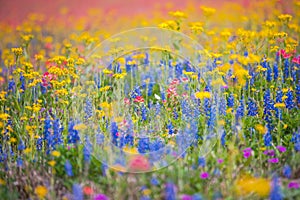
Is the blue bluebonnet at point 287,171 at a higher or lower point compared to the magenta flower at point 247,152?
lower

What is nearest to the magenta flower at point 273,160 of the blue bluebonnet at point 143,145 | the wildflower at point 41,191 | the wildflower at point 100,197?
the blue bluebonnet at point 143,145

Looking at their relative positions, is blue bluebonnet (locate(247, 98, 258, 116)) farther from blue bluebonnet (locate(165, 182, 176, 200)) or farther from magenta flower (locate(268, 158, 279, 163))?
blue bluebonnet (locate(165, 182, 176, 200))

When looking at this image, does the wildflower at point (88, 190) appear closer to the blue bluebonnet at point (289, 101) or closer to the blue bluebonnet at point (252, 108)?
the blue bluebonnet at point (252, 108)

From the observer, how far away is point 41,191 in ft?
9.71

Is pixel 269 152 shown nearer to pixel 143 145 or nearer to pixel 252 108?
pixel 252 108

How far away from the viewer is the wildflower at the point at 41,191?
9.71ft

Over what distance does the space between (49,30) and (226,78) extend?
3.54 meters

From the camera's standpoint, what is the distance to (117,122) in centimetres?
361

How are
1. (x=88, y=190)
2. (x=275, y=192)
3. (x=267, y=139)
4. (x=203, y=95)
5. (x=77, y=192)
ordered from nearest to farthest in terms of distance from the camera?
(x=275, y=192) → (x=77, y=192) → (x=88, y=190) → (x=267, y=139) → (x=203, y=95)

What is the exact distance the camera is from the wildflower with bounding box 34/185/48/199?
117 inches

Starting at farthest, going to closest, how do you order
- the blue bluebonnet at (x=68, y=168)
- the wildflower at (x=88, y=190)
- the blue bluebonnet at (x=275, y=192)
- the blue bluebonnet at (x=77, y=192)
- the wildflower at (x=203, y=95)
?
the wildflower at (x=203, y=95) < the blue bluebonnet at (x=68, y=168) < the wildflower at (x=88, y=190) < the blue bluebonnet at (x=77, y=192) < the blue bluebonnet at (x=275, y=192)

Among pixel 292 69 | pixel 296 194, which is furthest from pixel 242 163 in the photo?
pixel 292 69

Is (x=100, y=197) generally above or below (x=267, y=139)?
below

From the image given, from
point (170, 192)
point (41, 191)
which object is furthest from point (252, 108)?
point (41, 191)
